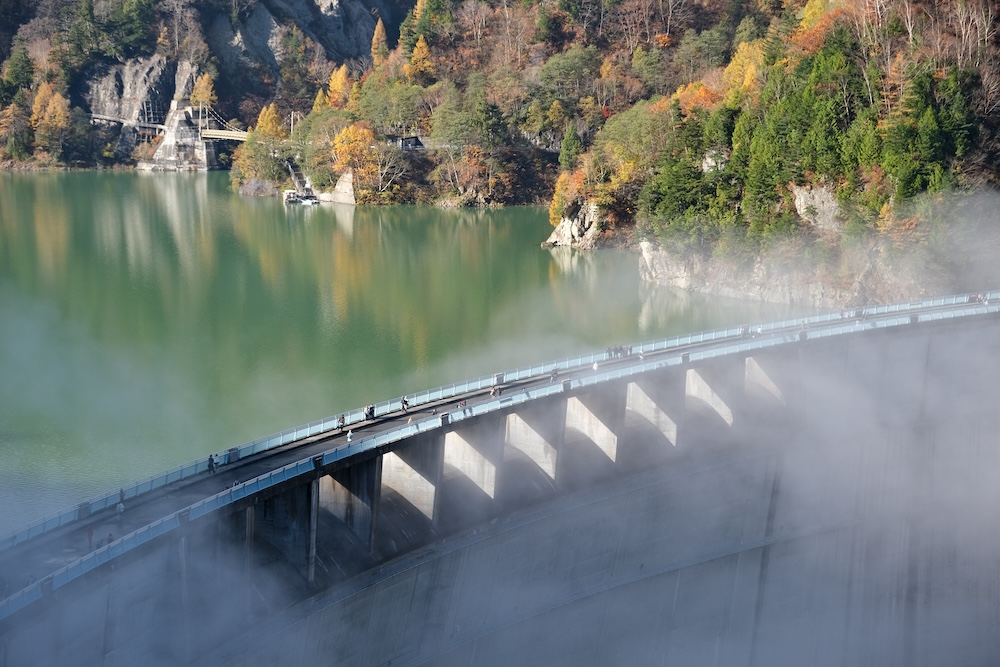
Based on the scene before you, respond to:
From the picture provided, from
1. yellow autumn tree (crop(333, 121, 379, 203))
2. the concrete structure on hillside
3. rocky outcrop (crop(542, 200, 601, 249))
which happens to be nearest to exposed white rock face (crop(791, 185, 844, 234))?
rocky outcrop (crop(542, 200, 601, 249))

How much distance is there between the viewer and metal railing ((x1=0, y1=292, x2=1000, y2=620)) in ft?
46.4

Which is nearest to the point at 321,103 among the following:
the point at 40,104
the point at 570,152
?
the point at 40,104

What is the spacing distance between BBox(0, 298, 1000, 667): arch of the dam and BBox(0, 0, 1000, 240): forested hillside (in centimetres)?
1456

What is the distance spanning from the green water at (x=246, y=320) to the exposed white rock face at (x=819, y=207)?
13.4ft

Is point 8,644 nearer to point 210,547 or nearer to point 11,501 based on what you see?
point 210,547

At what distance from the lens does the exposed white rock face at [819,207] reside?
41.7m

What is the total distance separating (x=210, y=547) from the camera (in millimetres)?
15352

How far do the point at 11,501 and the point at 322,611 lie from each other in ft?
32.4

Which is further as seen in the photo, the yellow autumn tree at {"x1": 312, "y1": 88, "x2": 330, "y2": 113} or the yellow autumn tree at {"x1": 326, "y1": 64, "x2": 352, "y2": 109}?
the yellow autumn tree at {"x1": 326, "y1": 64, "x2": 352, "y2": 109}

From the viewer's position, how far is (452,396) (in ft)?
72.1

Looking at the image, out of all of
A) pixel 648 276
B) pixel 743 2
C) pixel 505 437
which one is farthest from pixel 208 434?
pixel 743 2

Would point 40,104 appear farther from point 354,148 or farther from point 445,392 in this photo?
point 445,392

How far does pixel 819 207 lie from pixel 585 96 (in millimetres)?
39913

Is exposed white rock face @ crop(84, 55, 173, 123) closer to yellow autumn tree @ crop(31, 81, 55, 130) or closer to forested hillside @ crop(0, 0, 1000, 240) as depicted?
forested hillside @ crop(0, 0, 1000, 240)
